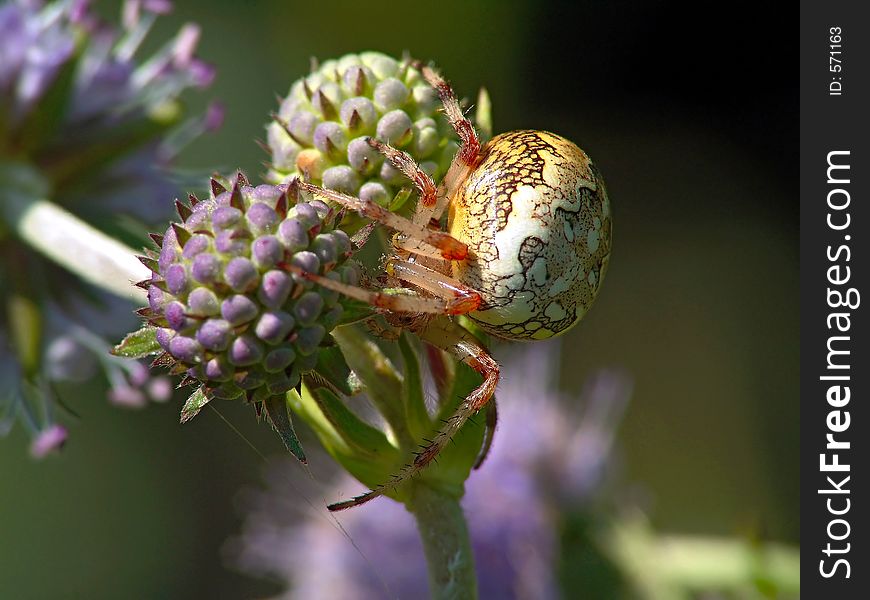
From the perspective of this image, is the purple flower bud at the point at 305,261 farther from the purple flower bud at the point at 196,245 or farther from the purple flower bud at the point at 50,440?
the purple flower bud at the point at 50,440

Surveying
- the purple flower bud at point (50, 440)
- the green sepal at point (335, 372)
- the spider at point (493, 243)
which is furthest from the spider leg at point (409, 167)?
the purple flower bud at point (50, 440)

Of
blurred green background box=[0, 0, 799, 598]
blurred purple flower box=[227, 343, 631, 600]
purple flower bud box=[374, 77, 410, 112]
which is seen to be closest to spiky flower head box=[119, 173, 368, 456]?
purple flower bud box=[374, 77, 410, 112]

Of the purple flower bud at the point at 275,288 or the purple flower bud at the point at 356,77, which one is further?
the purple flower bud at the point at 356,77

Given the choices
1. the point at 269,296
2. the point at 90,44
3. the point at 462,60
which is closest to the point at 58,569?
the point at 90,44

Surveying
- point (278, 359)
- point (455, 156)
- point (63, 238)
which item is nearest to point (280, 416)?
point (278, 359)

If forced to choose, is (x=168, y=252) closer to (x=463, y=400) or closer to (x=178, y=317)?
(x=178, y=317)

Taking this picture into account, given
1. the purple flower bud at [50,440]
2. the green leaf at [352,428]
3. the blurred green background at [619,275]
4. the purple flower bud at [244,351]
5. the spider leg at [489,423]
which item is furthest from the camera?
the blurred green background at [619,275]
